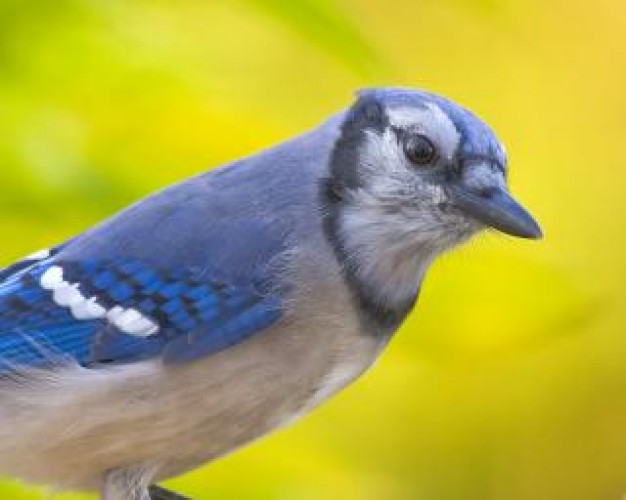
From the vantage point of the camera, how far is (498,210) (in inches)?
46.3

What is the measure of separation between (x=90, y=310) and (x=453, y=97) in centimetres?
45

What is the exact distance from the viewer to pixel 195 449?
124 centimetres

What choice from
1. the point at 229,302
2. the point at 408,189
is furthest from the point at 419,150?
the point at 229,302

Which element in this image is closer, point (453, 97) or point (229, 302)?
point (229, 302)

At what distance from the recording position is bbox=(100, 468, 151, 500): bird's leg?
49.3 inches

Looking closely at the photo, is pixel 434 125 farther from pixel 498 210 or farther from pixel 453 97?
pixel 453 97

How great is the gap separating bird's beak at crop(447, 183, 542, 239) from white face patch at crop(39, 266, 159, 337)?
8.5 inches

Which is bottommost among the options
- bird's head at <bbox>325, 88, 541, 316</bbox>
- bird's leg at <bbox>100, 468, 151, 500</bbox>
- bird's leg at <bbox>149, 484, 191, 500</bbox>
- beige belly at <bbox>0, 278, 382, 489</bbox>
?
bird's leg at <bbox>149, 484, 191, 500</bbox>

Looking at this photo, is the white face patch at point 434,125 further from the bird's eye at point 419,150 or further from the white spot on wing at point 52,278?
the white spot on wing at point 52,278

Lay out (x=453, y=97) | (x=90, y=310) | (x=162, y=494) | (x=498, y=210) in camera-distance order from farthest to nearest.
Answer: (x=453, y=97)
(x=162, y=494)
(x=90, y=310)
(x=498, y=210)

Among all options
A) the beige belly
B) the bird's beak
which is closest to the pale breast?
the beige belly

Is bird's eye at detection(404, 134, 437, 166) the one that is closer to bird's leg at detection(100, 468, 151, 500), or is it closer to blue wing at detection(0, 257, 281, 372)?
blue wing at detection(0, 257, 281, 372)

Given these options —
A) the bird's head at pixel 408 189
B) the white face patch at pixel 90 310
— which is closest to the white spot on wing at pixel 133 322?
the white face patch at pixel 90 310

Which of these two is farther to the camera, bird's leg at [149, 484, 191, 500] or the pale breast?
bird's leg at [149, 484, 191, 500]
